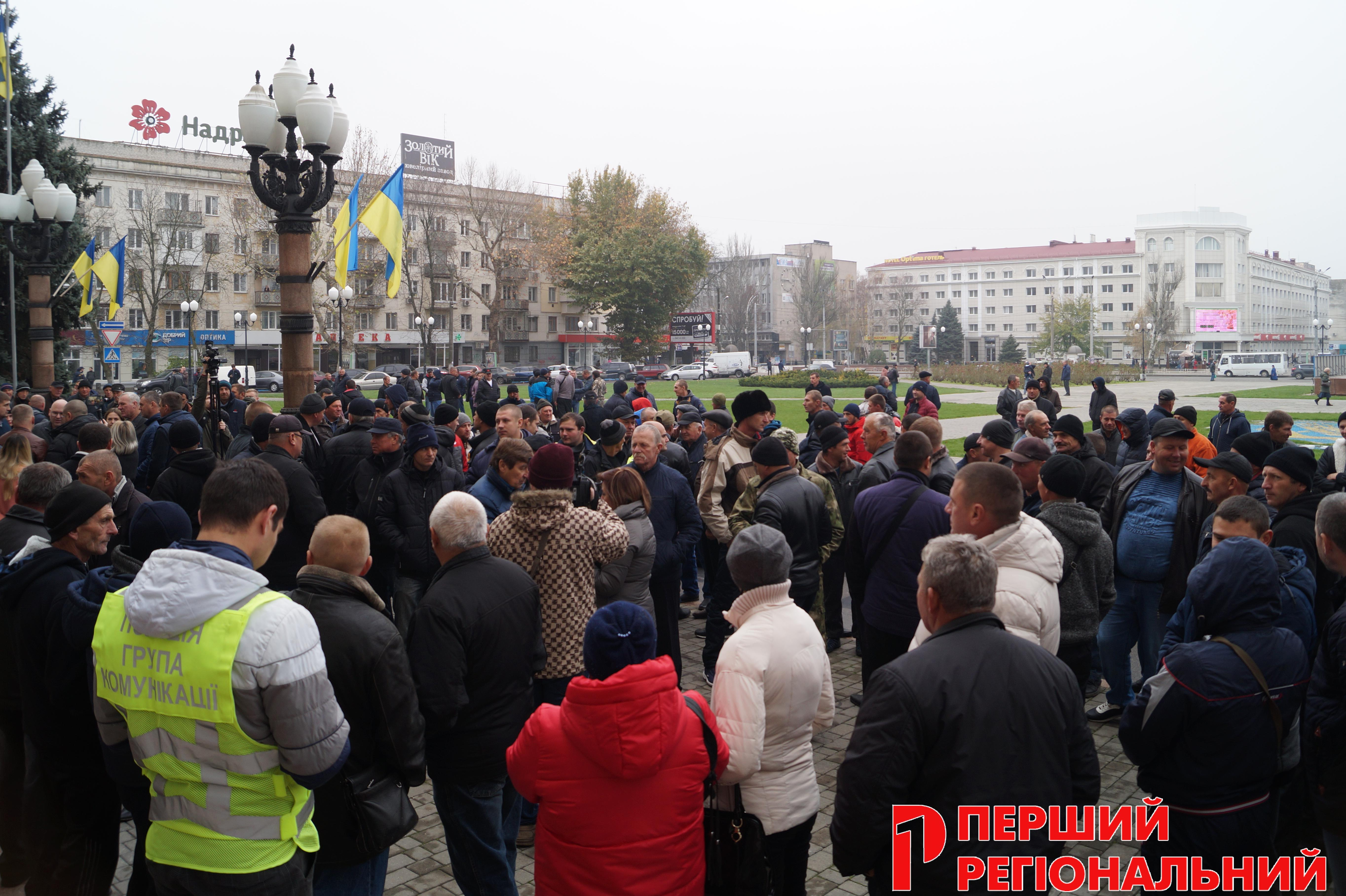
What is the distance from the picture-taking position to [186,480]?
253 inches

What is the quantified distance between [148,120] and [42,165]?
5053cm

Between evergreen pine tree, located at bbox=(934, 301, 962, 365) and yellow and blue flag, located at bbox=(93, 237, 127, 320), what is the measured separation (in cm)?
9089

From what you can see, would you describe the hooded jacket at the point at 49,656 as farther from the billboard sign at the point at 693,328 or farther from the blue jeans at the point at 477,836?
the billboard sign at the point at 693,328

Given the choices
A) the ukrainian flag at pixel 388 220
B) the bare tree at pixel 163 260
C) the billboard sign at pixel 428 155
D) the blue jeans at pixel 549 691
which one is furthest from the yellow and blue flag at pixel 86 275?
the billboard sign at pixel 428 155

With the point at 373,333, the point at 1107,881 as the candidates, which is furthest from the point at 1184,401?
the point at 373,333

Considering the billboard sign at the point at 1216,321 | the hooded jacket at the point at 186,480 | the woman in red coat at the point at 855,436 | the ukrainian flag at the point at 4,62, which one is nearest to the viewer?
the hooded jacket at the point at 186,480

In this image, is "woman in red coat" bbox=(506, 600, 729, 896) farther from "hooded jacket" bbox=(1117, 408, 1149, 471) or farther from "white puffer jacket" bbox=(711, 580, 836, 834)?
"hooded jacket" bbox=(1117, 408, 1149, 471)

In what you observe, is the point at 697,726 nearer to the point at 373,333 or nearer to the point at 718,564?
the point at 718,564

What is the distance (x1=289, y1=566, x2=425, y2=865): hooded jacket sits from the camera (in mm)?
3111

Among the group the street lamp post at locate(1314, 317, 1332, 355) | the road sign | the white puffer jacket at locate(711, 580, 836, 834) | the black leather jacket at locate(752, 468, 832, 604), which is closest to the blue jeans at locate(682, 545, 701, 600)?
the black leather jacket at locate(752, 468, 832, 604)

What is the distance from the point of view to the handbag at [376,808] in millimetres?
3121

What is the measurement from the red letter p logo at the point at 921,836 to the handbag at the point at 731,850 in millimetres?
544

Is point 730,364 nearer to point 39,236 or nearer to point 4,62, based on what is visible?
point 4,62

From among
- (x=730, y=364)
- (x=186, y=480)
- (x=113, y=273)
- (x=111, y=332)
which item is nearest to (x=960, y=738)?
(x=186, y=480)
